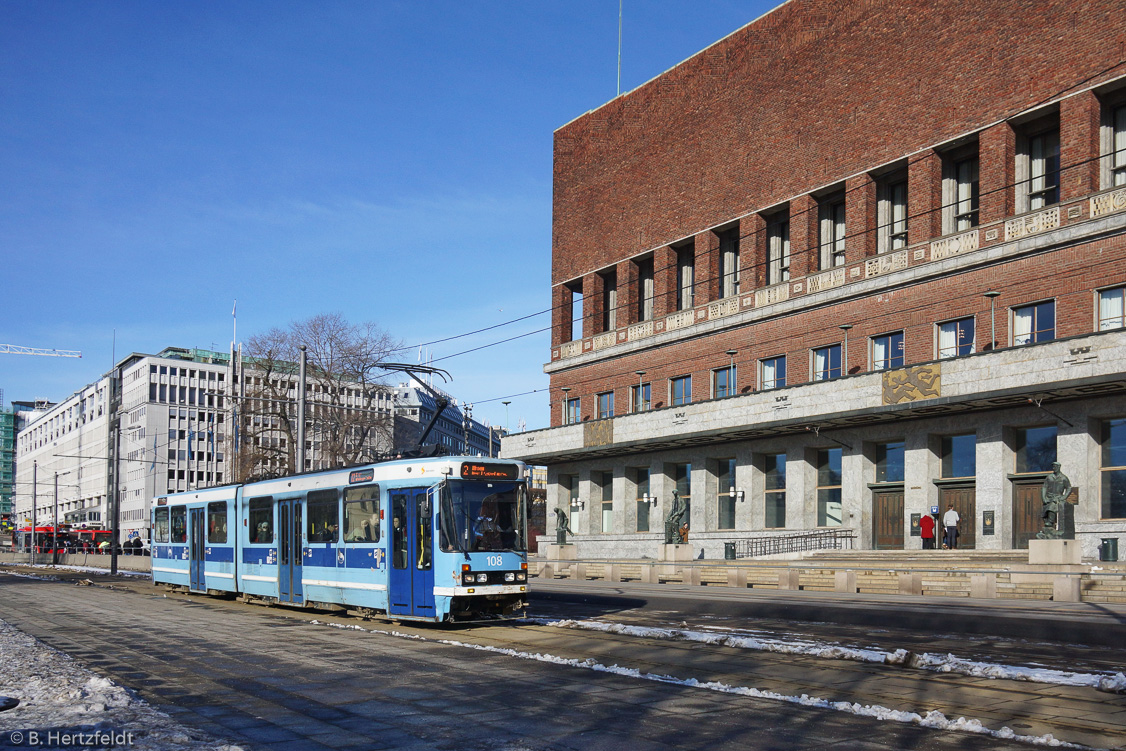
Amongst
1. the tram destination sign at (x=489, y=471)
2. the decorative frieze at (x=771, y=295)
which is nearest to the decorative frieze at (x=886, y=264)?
the decorative frieze at (x=771, y=295)

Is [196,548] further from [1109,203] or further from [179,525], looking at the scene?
[1109,203]

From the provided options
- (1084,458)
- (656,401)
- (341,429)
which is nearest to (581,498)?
Result: (656,401)

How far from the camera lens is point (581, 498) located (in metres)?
55.0

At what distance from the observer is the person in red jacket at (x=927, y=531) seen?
115 feet

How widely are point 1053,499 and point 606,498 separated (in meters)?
28.4

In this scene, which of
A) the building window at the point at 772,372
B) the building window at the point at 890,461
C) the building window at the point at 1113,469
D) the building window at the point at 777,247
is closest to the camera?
the building window at the point at 1113,469

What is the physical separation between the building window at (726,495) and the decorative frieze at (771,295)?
279 inches

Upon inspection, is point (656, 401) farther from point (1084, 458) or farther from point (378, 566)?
point (378, 566)

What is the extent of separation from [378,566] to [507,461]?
3227 millimetres

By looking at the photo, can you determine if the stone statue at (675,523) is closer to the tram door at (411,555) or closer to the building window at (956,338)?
the building window at (956,338)

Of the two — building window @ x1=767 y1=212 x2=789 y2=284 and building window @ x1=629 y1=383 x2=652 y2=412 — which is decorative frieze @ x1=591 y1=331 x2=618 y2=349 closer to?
building window @ x1=629 y1=383 x2=652 y2=412

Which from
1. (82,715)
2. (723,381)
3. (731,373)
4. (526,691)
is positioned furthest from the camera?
(723,381)

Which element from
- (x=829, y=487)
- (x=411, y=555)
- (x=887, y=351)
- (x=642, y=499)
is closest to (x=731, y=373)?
(x=829, y=487)

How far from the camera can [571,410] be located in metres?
57.2
